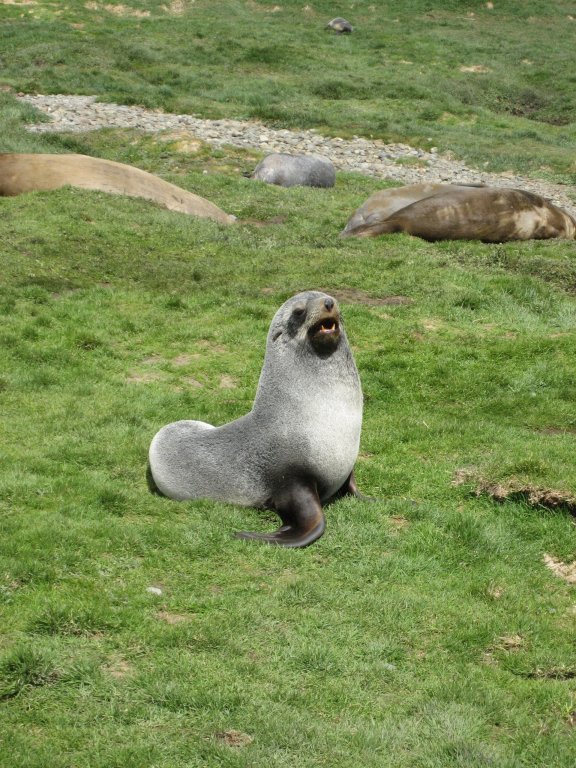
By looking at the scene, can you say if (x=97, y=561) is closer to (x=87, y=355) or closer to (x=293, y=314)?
(x=293, y=314)

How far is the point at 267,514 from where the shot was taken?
8086 mm

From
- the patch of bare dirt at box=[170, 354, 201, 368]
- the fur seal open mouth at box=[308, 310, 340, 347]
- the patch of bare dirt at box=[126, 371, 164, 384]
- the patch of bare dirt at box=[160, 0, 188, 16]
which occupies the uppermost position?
the fur seal open mouth at box=[308, 310, 340, 347]

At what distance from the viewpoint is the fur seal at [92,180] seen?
58.1ft

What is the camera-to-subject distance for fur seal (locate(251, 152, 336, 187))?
72.0 ft

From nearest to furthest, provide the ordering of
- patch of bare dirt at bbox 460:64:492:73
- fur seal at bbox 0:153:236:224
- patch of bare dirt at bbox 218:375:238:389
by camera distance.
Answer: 1. patch of bare dirt at bbox 218:375:238:389
2. fur seal at bbox 0:153:236:224
3. patch of bare dirt at bbox 460:64:492:73

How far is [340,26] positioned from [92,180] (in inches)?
1218

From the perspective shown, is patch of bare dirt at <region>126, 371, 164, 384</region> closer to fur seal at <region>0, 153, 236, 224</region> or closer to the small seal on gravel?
fur seal at <region>0, 153, 236, 224</region>

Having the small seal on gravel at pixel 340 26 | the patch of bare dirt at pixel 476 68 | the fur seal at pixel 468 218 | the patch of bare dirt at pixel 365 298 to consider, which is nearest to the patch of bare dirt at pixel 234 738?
the patch of bare dirt at pixel 365 298

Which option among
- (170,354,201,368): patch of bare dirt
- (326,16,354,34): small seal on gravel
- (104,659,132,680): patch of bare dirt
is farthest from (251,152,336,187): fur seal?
(326,16,354,34): small seal on gravel

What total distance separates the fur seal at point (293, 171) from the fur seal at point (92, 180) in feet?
12.0

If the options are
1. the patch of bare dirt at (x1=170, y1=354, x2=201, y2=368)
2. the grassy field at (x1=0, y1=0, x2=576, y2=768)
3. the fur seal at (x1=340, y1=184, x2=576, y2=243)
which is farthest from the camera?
the fur seal at (x1=340, y1=184, x2=576, y2=243)

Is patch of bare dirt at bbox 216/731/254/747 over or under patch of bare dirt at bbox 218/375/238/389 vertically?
over

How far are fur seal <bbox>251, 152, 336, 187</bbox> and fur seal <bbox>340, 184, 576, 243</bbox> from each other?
4153 mm

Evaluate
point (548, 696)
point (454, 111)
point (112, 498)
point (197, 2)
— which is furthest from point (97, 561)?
point (197, 2)
